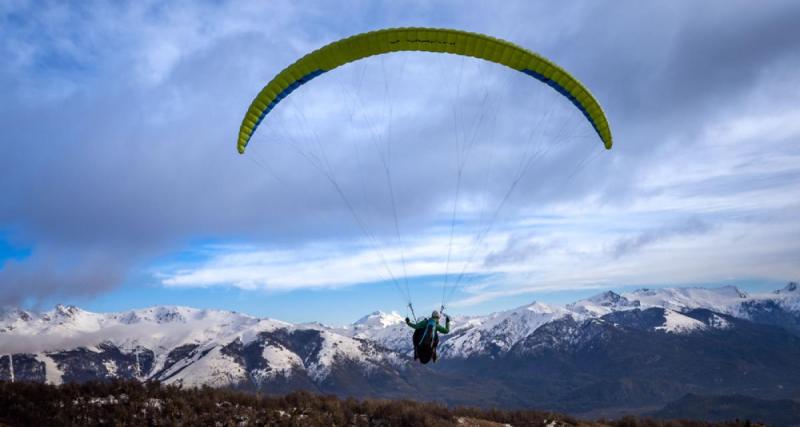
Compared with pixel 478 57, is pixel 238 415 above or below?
below

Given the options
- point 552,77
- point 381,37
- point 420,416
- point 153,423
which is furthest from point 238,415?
point 552,77

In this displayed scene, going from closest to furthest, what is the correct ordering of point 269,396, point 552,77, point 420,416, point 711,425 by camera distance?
point 552,77, point 420,416, point 269,396, point 711,425

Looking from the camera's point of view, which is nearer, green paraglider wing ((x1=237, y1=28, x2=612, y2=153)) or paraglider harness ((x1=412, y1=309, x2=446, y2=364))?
green paraglider wing ((x1=237, y1=28, x2=612, y2=153))

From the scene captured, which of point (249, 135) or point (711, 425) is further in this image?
point (711, 425)

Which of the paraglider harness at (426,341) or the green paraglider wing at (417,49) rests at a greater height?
the green paraglider wing at (417,49)

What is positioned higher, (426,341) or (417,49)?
(417,49)

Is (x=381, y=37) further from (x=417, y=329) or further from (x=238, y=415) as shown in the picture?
(x=238, y=415)

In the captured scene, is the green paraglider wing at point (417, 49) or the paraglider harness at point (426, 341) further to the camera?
the paraglider harness at point (426, 341)

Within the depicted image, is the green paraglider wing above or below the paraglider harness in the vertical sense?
above
